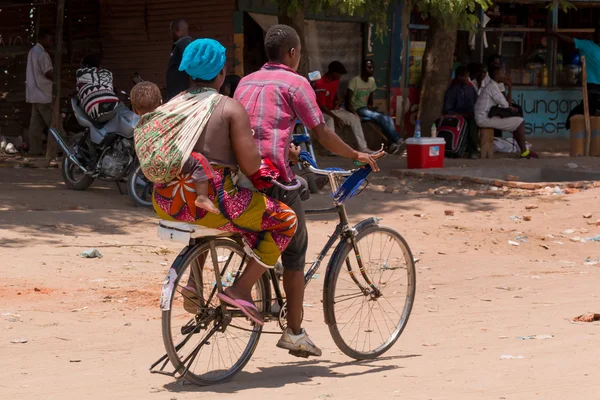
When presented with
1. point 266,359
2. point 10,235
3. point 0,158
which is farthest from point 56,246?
point 0,158

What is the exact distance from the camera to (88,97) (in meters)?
10.8

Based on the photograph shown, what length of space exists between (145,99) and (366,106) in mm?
11629

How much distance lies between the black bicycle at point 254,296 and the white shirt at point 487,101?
10318 mm

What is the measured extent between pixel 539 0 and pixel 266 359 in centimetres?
1419

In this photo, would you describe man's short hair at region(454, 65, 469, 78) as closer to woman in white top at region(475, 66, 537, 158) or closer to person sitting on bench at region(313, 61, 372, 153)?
woman in white top at region(475, 66, 537, 158)

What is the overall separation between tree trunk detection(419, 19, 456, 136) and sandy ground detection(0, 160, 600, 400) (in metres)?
5.44

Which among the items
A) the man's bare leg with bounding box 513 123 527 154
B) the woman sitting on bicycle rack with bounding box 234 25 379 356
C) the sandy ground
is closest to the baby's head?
the woman sitting on bicycle rack with bounding box 234 25 379 356

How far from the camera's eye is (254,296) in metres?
4.91

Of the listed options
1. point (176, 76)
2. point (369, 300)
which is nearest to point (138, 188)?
point (176, 76)

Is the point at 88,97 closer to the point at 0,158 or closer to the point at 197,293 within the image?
the point at 0,158

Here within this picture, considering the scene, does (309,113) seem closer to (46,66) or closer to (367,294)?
(367,294)

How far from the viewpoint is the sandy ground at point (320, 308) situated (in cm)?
466

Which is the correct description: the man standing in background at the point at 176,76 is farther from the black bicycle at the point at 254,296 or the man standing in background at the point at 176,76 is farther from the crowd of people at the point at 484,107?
the crowd of people at the point at 484,107

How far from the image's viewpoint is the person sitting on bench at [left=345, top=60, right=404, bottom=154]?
16.4 meters
